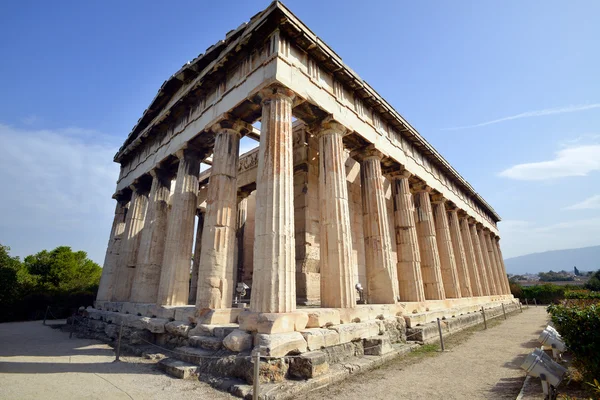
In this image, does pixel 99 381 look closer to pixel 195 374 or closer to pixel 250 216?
pixel 195 374

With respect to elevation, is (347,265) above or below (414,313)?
above

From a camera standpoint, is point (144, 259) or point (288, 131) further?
point (144, 259)

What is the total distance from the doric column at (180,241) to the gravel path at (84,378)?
92.1 inches

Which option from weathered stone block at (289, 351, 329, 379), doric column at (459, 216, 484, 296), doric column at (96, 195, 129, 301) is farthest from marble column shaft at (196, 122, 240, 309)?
doric column at (459, 216, 484, 296)

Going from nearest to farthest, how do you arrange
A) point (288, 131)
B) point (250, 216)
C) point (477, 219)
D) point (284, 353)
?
point (284, 353)
point (288, 131)
point (250, 216)
point (477, 219)

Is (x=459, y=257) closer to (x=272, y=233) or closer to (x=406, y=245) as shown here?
(x=406, y=245)

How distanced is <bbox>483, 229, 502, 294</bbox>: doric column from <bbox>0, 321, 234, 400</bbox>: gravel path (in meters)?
27.3

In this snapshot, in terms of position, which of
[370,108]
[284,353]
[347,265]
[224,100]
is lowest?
[284,353]

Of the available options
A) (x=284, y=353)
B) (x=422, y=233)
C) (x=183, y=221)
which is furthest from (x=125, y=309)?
(x=422, y=233)

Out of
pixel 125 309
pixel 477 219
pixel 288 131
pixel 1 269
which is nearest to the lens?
pixel 288 131

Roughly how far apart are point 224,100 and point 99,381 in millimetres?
8257

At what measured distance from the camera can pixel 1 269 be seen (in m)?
21.0

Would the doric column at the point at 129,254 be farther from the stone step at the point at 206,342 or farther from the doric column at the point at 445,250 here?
the doric column at the point at 445,250

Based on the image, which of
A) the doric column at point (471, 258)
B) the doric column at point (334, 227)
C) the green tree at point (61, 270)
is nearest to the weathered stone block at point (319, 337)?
the doric column at point (334, 227)
